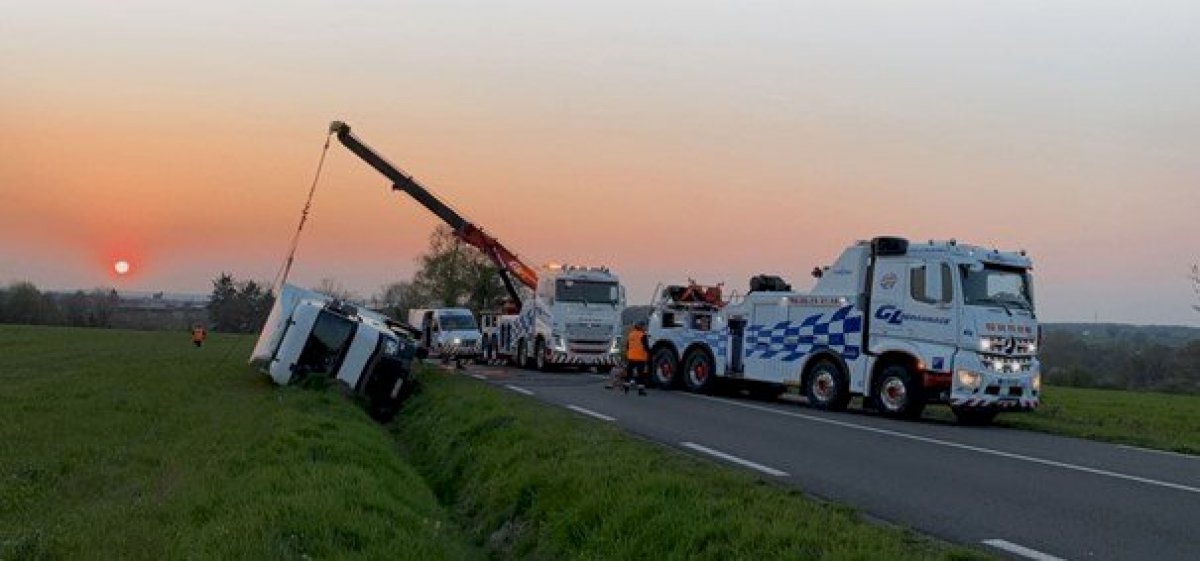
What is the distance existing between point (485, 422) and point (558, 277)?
1772 centimetres

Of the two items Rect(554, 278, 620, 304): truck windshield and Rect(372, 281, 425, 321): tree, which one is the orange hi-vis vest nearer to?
Rect(554, 278, 620, 304): truck windshield

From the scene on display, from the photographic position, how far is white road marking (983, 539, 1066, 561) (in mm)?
7196

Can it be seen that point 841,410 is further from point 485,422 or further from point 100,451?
point 100,451

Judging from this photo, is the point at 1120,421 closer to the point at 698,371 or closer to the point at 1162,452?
the point at 1162,452

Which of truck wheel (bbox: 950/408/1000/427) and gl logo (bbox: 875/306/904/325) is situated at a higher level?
gl logo (bbox: 875/306/904/325)

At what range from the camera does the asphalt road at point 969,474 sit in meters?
8.04

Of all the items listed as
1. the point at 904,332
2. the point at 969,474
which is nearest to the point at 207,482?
the point at 969,474

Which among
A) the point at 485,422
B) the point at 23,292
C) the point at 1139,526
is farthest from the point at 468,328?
the point at 23,292

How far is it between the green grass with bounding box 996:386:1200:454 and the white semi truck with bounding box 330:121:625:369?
12.6m

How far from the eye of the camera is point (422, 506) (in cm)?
966

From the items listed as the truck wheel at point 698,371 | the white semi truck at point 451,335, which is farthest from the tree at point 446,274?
the truck wheel at point 698,371

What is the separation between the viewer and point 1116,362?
4491cm

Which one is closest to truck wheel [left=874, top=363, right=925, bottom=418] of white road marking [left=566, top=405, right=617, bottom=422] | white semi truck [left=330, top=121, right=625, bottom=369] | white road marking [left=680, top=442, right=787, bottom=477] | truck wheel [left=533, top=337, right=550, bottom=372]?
white road marking [left=566, top=405, right=617, bottom=422]

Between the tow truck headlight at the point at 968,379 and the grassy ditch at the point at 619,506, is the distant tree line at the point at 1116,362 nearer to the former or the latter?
the tow truck headlight at the point at 968,379
